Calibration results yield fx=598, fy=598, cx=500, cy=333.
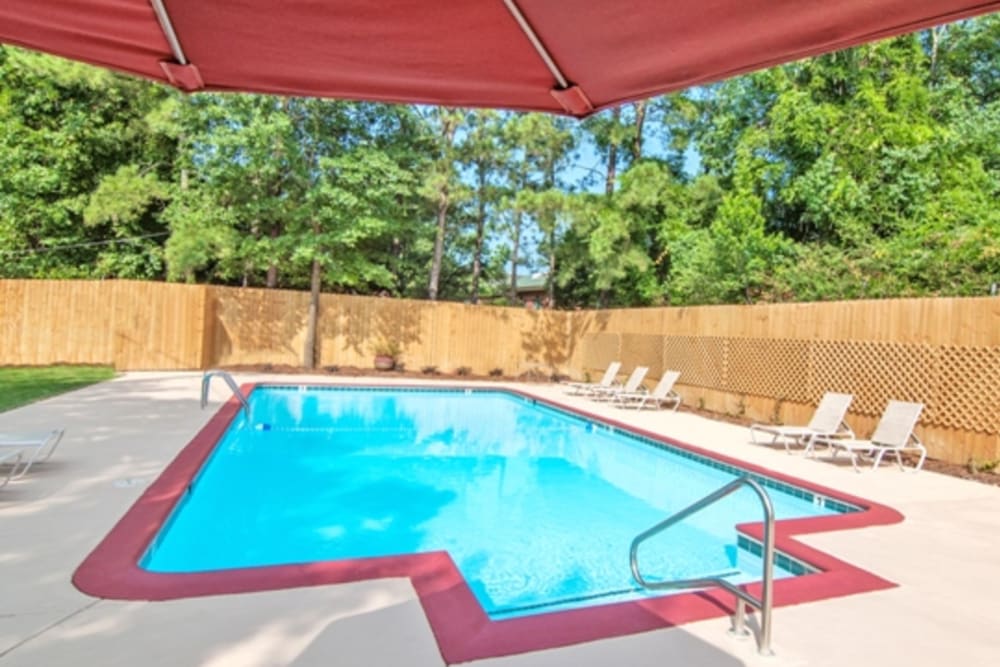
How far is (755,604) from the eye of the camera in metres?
2.78

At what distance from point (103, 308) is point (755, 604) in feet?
51.1

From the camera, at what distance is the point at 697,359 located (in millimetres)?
12195

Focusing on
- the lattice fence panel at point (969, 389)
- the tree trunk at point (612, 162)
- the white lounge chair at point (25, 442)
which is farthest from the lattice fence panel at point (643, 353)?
the white lounge chair at point (25, 442)

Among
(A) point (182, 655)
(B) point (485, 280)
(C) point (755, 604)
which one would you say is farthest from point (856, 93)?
(A) point (182, 655)

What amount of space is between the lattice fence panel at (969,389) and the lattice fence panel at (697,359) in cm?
417

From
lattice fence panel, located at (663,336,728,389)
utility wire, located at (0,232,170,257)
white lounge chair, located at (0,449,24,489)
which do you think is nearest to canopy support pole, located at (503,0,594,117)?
white lounge chair, located at (0,449,24,489)

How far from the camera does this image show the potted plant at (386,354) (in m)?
16.2

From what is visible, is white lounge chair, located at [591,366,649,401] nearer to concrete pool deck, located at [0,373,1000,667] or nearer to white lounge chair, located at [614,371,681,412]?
white lounge chair, located at [614,371,681,412]

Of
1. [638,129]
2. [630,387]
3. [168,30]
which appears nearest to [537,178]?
[638,129]

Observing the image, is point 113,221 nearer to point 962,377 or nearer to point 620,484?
point 620,484

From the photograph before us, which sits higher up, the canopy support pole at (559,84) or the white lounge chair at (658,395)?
the canopy support pole at (559,84)

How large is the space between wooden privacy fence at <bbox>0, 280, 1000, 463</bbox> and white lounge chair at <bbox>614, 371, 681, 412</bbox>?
0.35 meters

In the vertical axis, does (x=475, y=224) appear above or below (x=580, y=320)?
above

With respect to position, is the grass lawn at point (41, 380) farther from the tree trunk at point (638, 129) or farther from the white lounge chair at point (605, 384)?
the tree trunk at point (638, 129)
